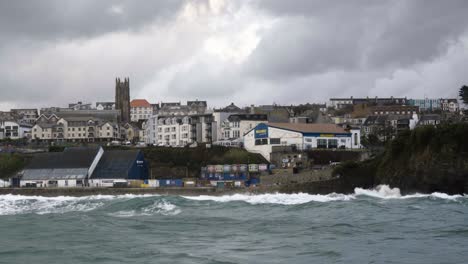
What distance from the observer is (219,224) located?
36.6 metres

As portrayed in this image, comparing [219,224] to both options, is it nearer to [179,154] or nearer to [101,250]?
[101,250]

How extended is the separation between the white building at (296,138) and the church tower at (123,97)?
268 feet

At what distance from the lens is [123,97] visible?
6545 inches

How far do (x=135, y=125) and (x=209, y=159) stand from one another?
6365cm

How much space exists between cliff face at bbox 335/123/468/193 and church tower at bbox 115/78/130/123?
110 m

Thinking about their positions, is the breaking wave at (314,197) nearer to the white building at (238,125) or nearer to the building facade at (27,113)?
the white building at (238,125)

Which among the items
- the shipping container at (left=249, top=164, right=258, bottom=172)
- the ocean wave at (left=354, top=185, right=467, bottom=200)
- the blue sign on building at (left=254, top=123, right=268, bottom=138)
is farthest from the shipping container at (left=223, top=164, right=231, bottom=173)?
the ocean wave at (left=354, top=185, right=467, bottom=200)

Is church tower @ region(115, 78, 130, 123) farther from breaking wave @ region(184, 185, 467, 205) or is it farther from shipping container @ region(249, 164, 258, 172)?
breaking wave @ region(184, 185, 467, 205)

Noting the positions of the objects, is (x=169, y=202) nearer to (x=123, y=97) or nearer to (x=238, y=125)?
(x=238, y=125)

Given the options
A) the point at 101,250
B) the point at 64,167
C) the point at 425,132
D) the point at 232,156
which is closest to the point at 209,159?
the point at 232,156

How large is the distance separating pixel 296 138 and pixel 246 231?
5091 centimetres

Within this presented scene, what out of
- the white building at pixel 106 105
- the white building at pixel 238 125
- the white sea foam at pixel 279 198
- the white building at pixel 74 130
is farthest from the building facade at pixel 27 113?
the white sea foam at pixel 279 198

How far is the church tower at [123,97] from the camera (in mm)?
164325

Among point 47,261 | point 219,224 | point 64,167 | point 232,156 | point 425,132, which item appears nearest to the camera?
point 47,261
